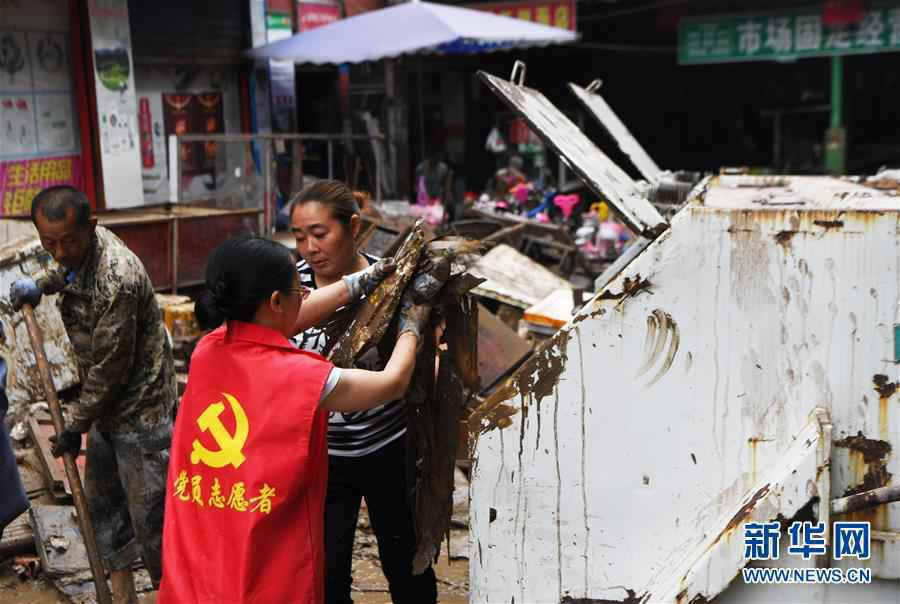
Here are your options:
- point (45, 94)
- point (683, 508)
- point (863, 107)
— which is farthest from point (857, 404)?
point (863, 107)

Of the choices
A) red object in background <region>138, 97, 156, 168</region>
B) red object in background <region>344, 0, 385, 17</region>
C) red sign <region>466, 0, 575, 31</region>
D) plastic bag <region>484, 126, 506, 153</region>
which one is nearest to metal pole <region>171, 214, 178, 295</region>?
red object in background <region>138, 97, 156, 168</region>

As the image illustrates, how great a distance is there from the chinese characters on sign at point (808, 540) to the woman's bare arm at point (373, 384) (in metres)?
0.85

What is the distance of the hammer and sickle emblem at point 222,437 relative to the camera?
85.7 inches

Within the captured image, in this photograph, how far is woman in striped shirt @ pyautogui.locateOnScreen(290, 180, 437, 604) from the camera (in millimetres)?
2830

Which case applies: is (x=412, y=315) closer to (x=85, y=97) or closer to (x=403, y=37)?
(x=85, y=97)

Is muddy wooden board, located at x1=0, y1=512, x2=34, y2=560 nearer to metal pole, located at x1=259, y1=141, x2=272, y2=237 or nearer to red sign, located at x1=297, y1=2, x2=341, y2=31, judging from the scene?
metal pole, located at x1=259, y1=141, x2=272, y2=237

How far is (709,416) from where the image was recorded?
7.53ft

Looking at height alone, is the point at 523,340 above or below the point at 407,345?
below

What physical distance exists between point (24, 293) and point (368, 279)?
159 centimetres

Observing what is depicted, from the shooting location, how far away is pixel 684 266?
226 cm

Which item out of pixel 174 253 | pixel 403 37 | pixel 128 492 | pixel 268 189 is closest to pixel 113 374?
pixel 128 492

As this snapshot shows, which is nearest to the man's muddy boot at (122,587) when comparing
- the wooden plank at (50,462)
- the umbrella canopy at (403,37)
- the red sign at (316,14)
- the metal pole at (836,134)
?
the wooden plank at (50,462)

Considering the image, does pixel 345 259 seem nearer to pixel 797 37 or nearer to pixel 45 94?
pixel 45 94

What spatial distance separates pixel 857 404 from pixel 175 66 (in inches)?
353
